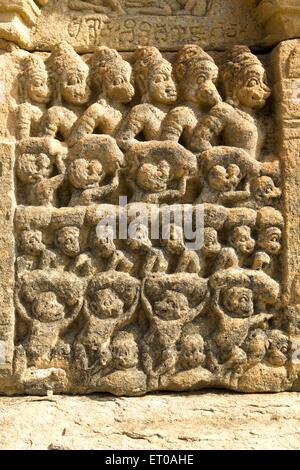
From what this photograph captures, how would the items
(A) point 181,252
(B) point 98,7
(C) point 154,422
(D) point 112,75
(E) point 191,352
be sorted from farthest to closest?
(B) point 98,7 < (D) point 112,75 < (A) point 181,252 < (E) point 191,352 < (C) point 154,422

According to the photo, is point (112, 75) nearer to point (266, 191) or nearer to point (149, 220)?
point (149, 220)

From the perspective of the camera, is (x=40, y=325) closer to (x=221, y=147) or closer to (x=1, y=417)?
(x=1, y=417)

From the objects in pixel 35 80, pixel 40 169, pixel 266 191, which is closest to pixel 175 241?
pixel 266 191

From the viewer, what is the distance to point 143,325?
4133 millimetres

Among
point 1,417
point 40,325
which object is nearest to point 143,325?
point 40,325

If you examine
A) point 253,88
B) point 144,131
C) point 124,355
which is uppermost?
point 253,88

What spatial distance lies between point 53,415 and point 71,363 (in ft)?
0.88

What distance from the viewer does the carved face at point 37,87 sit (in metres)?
4.31

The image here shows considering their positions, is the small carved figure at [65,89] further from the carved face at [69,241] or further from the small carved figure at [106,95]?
the carved face at [69,241]

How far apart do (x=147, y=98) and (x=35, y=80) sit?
0.61 metres

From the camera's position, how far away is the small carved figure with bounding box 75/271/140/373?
4.04 meters

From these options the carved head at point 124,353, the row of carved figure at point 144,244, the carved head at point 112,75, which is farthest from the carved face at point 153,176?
the carved head at point 124,353

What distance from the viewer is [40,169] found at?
4.21 m

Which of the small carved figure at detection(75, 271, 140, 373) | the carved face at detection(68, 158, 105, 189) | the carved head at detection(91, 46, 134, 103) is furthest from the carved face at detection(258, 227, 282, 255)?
the carved head at detection(91, 46, 134, 103)
